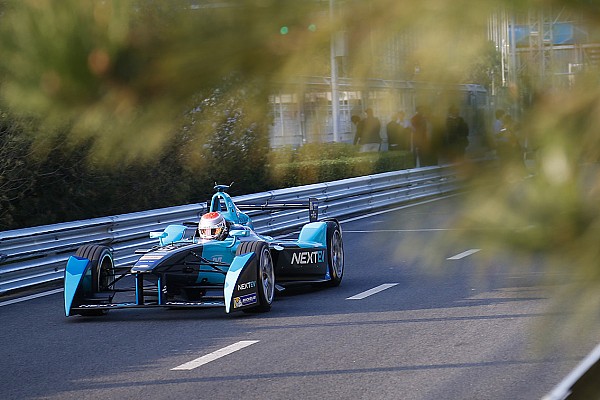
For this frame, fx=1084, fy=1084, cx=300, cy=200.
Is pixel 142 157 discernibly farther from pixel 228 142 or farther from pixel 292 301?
pixel 292 301

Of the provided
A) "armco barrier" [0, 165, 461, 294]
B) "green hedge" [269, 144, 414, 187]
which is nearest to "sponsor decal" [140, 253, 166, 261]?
"armco barrier" [0, 165, 461, 294]

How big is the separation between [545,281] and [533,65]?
514mm

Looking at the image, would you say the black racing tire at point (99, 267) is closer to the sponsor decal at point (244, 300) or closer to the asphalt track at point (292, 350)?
the asphalt track at point (292, 350)

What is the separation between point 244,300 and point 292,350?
1.58m

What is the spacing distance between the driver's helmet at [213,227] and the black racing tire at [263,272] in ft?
1.86

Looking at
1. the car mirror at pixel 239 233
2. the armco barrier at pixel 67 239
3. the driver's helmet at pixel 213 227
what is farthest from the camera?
the armco barrier at pixel 67 239

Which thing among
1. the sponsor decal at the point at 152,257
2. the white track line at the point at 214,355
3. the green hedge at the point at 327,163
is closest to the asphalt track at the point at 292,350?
the white track line at the point at 214,355

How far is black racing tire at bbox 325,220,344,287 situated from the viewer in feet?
38.3

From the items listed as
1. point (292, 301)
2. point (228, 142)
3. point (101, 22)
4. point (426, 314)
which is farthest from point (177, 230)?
point (101, 22)

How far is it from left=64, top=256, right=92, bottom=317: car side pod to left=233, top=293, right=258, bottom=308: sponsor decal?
1487mm

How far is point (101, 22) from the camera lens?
4.87 ft

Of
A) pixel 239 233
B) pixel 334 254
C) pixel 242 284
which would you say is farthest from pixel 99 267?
pixel 334 254

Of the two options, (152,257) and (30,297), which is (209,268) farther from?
(30,297)

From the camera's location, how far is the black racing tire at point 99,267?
33.0 ft
